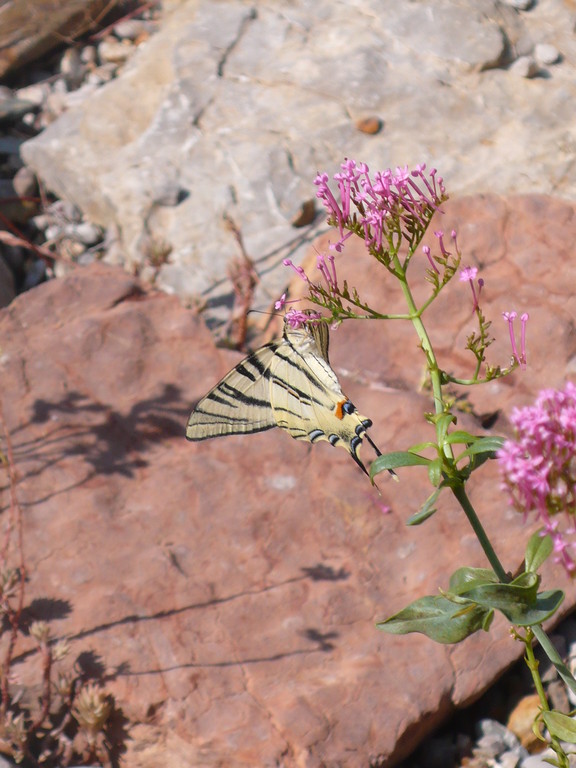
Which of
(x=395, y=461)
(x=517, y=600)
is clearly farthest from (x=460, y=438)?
(x=517, y=600)

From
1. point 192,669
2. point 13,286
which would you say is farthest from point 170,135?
point 192,669

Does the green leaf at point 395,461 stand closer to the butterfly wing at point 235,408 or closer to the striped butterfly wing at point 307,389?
the striped butterfly wing at point 307,389

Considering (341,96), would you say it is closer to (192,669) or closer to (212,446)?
(212,446)

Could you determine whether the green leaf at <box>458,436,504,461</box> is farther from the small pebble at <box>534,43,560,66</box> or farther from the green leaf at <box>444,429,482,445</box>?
the small pebble at <box>534,43,560,66</box>

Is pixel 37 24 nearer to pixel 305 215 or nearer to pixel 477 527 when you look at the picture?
pixel 305 215

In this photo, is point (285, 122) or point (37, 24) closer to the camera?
point (285, 122)

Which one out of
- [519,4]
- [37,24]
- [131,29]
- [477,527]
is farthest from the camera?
[131,29]
